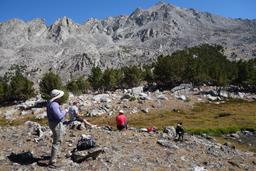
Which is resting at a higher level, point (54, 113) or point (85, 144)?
point (54, 113)

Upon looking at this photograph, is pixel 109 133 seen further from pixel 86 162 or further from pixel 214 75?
pixel 214 75

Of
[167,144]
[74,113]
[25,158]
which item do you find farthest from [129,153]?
[74,113]

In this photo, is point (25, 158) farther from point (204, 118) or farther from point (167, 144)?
point (204, 118)

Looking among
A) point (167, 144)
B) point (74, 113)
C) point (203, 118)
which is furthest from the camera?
point (203, 118)

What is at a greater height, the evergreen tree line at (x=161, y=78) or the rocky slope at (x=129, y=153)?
the evergreen tree line at (x=161, y=78)

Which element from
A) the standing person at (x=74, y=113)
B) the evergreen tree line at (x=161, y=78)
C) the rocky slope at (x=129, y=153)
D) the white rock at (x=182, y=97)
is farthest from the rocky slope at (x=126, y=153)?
the evergreen tree line at (x=161, y=78)

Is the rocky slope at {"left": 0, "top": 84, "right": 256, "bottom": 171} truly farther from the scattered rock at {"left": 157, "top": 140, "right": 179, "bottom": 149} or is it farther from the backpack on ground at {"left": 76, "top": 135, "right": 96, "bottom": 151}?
the backpack on ground at {"left": 76, "top": 135, "right": 96, "bottom": 151}

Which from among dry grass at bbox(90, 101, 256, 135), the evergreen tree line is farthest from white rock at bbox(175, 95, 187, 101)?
the evergreen tree line

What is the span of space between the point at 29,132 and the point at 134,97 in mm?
73114

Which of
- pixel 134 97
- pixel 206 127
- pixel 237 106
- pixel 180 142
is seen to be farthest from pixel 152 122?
pixel 180 142

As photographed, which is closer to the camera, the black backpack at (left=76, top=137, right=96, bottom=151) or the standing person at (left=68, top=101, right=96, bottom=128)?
the black backpack at (left=76, top=137, right=96, bottom=151)

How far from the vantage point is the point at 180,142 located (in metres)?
27.4

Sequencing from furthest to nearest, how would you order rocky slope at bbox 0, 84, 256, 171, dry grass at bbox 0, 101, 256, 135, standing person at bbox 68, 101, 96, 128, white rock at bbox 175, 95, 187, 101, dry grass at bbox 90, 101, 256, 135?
white rock at bbox 175, 95, 187, 101
dry grass at bbox 90, 101, 256, 135
dry grass at bbox 0, 101, 256, 135
standing person at bbox 68, 101, 96, 128
rocky slope at bbox 0, 84, 256, 171

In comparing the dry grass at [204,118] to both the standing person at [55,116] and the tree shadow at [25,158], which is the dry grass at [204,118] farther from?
the standing person at [55,116]
